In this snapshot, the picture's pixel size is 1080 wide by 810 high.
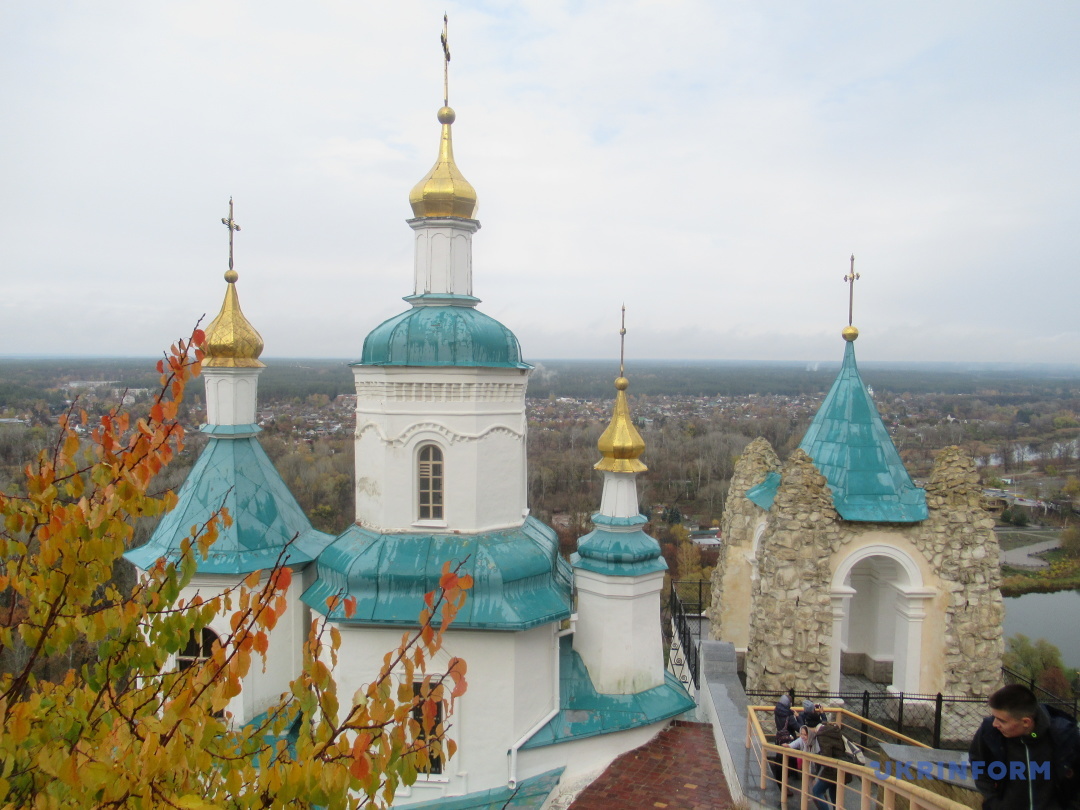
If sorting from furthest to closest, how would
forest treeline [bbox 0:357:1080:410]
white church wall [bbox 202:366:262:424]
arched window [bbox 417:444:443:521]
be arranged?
forest treeline [bbox 0:357:1080:410], white church wall [bbox 202:366:262:424], arched window [bbox 417:444:443:521]

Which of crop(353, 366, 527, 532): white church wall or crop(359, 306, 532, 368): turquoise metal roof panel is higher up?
crop(359, 306, 532, 368): turquoise metal roof panel

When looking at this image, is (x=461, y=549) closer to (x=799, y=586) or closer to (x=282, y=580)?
(x=799, y=586)

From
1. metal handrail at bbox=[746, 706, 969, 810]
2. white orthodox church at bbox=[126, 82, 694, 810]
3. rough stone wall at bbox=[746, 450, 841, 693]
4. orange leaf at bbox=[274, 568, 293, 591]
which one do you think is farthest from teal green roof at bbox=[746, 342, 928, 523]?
orange leaf at bbox=[274, 568, 293, 591]

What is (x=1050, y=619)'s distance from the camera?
36969 millimetres

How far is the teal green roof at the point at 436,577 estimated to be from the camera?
9295mm

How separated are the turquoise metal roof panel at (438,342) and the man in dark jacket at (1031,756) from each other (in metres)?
7.56

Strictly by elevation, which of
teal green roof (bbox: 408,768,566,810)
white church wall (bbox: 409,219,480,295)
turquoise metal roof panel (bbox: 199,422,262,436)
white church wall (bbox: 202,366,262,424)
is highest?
white church wall (bbox: 409,219,480,295)

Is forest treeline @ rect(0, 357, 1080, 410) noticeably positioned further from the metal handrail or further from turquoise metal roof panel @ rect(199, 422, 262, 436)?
the metal handrail

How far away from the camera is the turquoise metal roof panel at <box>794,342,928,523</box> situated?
10820 millimetres

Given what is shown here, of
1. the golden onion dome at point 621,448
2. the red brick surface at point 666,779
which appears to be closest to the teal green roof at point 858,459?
the golden onion dome at point 621,448

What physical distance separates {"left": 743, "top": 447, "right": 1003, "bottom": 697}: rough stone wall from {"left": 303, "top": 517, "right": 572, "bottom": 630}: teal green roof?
11.4 feet

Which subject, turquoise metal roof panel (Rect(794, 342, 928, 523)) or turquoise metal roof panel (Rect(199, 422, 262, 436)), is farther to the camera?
turquoise metal roof panel (Rect(199, 422, 262, 436))

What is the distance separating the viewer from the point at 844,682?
12844 millimetres

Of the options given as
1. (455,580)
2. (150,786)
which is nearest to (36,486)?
(150,786)
